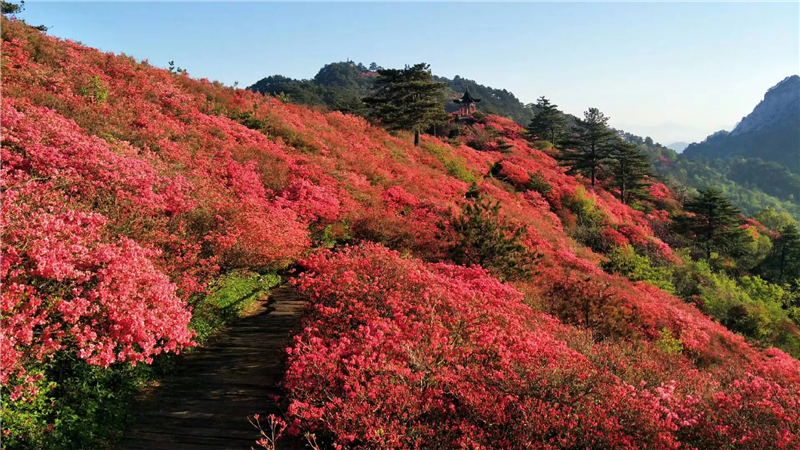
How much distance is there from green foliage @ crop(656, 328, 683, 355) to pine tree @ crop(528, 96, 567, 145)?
160ft

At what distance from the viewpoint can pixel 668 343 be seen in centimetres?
1078

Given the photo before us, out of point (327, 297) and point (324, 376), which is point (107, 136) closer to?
point (327, 297)

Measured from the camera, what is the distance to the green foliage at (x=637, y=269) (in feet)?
59.6

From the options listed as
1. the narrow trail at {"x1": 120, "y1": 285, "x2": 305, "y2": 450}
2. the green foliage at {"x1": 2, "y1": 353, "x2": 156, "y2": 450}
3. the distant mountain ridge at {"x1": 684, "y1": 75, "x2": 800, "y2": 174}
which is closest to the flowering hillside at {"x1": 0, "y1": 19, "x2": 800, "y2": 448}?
the green foliage at {"x1": 2, "y1": 353, "x2": 156, "y2": 450}

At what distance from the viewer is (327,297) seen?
314 inches

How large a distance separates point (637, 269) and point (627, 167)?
22.1m

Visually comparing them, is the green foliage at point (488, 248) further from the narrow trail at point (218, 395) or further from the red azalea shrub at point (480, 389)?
the narrow trail at point (218, 395)

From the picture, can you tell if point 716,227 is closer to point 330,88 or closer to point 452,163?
point 452,163

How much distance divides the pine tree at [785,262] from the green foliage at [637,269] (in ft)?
55.1

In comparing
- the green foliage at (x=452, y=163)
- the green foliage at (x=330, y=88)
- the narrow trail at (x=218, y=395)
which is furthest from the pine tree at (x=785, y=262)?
the green foliage at (x=330, y=88)

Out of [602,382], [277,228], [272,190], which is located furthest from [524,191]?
[602,382]

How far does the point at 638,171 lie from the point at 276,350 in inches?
1596

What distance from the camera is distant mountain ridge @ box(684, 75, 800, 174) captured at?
143250 millimetres

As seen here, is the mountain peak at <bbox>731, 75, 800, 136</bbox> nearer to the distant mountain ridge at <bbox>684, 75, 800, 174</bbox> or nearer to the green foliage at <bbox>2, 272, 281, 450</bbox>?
the distant mountain ridge at <bbox>684, 75, 800, 174</bbox>
